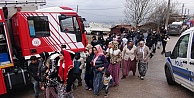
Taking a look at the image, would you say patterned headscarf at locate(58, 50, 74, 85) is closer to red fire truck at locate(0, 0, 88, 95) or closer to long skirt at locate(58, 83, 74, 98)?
long skirt at locate(58, 83, 74, 98)

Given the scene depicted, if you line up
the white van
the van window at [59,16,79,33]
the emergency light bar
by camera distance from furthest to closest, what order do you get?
the van window at [59,16,79,33] < the emergency light bar < the white van

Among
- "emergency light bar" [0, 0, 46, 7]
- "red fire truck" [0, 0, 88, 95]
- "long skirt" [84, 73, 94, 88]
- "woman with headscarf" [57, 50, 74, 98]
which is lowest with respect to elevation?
"long skirt" [84, 73, 94, 88]

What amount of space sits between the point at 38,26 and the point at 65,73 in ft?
7.95

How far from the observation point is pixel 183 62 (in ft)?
15.9

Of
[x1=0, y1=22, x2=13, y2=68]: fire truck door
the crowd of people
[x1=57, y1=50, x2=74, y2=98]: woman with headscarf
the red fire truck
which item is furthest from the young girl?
[x1=0, y1=22, x2=13, y2=68]: fire truck door

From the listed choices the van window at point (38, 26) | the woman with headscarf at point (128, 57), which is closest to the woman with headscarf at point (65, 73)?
the van window at point (38, 26)

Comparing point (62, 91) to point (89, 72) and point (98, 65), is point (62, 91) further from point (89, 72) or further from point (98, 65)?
point (89, 72)

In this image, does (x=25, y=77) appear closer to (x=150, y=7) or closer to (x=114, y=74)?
(x=114, y=74)

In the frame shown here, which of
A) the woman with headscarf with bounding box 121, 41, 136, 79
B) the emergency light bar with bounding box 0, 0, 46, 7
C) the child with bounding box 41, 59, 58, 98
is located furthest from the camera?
the woman with headscarf with bounding box 121, 41, 136, 79

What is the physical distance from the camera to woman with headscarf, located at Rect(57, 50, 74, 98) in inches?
148

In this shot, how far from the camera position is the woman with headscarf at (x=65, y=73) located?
3.75m

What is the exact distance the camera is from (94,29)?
40.8 meters

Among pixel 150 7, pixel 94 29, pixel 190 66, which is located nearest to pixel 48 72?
pixel 190 66

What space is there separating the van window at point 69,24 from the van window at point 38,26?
49 cm
